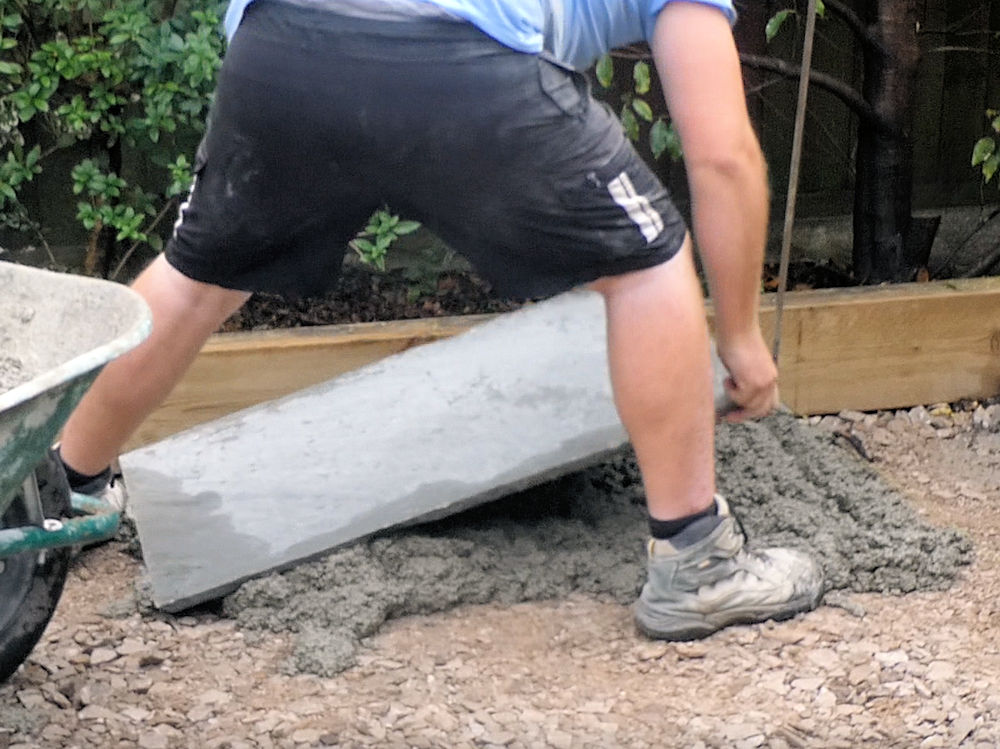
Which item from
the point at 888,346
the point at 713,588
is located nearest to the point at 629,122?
the point at 888,346

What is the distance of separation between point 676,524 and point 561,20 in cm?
97

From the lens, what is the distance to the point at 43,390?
150 centimetres

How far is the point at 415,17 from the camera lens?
210 cm

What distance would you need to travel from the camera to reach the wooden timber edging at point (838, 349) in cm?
346

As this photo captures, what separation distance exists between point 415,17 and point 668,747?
4.21 feet

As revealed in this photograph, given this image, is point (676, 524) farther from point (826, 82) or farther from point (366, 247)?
point (826, 82)

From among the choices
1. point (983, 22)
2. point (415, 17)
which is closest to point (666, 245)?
point (415, 17)

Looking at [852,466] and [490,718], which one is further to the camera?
[852,466]

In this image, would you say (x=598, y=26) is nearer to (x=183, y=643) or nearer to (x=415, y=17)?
(x=415, y=17)

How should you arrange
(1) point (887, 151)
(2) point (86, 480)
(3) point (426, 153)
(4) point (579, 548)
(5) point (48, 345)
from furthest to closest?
(1) point (887, 151) < (4) point (579, 548) < (2) point (86, 480) < (3) point (426, 153) < (5) point (48, 345)

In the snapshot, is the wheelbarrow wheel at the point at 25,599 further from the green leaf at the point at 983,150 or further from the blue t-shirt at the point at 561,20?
the green leaf at the point at 983,150

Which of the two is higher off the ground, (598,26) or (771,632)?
(598,26)

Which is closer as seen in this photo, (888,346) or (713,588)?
(713,588)

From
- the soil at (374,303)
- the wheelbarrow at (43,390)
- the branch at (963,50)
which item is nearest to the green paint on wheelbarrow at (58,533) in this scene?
the wheelbarrow at (43,390)
